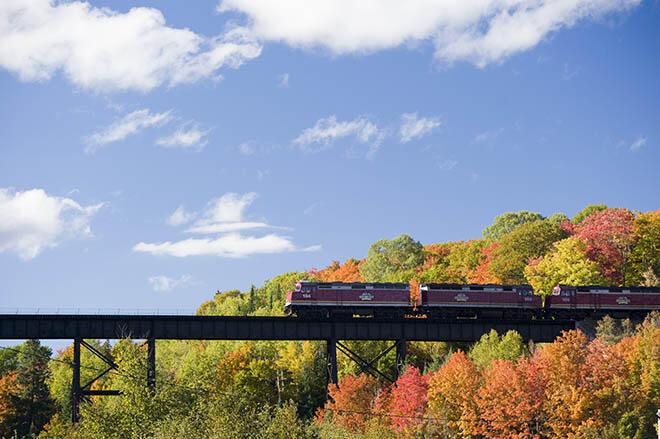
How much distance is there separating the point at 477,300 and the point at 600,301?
573 inches

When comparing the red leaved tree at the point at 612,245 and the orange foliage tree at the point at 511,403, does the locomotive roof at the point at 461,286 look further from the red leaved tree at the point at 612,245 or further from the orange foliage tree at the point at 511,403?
the red leaved tree at the point at 612,245

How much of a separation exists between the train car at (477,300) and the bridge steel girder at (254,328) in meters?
1.97

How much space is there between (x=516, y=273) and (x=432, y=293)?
115 ft

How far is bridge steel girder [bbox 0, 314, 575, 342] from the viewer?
233 ft

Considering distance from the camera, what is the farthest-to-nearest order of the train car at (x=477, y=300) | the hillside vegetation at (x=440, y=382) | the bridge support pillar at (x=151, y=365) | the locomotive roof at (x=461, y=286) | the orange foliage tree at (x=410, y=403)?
the locomotive roof at (x=461, y=286)
the train car at (x=477, y=300)
the orange foliage tree at (x=410, y=403)
the bridge support pillar at (x=151, y=365)
the hillside vegetation at (x=440, y=382)

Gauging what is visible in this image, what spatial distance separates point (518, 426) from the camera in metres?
62.2

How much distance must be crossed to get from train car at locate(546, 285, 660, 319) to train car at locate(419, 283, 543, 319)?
233 centimetres

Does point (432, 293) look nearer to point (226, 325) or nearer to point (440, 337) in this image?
point (440, 337)

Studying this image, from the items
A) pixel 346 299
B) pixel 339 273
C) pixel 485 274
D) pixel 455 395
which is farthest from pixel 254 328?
pixel 339 273

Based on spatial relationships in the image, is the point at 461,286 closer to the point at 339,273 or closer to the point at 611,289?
the point at 611,289

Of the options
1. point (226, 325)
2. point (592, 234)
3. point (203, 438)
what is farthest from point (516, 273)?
point (203, 438)

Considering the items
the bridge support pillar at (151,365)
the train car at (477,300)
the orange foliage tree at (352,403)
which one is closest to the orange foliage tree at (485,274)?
the train car at (477,300)

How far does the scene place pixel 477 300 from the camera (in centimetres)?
7844

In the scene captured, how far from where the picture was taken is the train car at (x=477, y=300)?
78.0m
